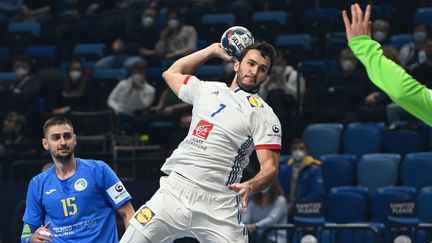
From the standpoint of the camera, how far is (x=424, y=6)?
2005cm

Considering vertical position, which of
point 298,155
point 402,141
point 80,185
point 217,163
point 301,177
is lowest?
point 301,177

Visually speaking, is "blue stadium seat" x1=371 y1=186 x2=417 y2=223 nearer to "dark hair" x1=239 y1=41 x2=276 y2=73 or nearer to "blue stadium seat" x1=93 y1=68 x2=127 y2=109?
"dark hair" x1=239 y1=41 x2=276 y2=73

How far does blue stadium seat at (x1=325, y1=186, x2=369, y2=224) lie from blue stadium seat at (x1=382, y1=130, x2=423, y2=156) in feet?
4.06

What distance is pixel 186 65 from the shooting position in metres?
9.44

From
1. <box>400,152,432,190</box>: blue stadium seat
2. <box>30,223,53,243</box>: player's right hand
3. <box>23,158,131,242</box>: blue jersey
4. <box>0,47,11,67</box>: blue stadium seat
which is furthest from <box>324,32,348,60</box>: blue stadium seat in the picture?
<box>30,223,53,243</box>: player's right hand

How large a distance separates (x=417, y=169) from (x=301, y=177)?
1569 mm

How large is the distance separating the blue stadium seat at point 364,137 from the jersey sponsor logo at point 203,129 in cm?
735

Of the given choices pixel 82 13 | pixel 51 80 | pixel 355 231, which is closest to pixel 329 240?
pixel 355 231

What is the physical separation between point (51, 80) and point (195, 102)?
1103cm

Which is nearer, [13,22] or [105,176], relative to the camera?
[105,176]

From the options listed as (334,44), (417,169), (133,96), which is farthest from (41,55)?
(417,169)

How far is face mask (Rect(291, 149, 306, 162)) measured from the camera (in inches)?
606

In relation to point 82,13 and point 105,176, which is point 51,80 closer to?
point 82,13

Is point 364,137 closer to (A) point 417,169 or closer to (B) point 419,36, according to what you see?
(A) point 417,169
